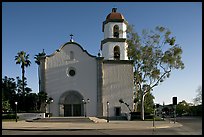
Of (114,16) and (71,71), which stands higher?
(114,16)

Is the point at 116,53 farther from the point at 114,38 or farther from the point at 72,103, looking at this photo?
the point at 72,103

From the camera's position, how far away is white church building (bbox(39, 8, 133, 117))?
152 feet

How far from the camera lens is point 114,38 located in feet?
157

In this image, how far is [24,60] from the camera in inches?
2296

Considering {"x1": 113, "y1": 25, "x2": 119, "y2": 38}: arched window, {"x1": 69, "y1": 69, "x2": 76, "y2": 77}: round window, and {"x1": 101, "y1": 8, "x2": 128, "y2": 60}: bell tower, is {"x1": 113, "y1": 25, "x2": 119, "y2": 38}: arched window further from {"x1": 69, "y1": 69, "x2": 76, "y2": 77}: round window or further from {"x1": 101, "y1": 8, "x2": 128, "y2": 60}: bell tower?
{"x1": 69, "y1": 69, "x2": 76, "y2": 77}: round window

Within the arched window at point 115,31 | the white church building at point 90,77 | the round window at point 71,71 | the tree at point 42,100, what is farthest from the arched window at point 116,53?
the tree at point 42,100

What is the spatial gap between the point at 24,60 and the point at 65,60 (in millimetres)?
14313

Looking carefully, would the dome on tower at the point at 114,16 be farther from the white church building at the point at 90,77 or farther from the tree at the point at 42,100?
the tree at the point at 42,100

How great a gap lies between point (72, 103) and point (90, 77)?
489 cm

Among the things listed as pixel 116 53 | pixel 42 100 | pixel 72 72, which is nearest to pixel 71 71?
pixel 72 72

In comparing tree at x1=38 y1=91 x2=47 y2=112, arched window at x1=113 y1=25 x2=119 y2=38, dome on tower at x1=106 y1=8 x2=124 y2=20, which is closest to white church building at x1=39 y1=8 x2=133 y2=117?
arched window at x1=113 y1=25 x2=119 y2=38

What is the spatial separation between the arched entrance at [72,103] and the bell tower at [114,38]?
25.2 feet

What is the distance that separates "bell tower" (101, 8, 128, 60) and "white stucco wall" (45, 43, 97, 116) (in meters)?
2.84

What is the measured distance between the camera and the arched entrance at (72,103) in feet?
153
